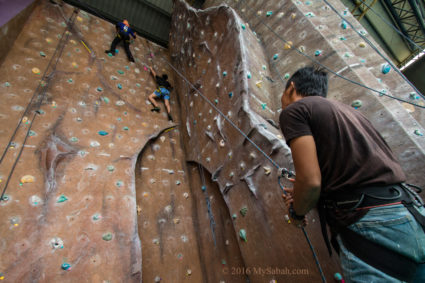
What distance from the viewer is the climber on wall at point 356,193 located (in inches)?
22.5

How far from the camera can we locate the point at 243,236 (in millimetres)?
1629

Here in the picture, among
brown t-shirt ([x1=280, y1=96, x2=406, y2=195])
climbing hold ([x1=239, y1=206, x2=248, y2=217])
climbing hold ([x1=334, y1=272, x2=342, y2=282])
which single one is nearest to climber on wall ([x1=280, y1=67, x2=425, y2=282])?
brown t-shirt ([x1=280, y1=96, x2=406, y2=195])

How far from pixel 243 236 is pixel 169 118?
217 centimetres

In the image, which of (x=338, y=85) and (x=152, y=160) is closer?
(x=338, y=85)

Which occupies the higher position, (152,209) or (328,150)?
(328,150)

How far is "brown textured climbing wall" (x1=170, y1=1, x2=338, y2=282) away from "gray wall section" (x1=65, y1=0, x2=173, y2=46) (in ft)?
7.61

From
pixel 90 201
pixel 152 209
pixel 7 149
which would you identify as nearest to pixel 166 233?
pixel 152 209

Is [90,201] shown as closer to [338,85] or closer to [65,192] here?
[65,192]

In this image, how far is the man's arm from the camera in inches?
25.1

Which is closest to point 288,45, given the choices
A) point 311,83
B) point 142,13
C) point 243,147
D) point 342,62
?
point 342,62

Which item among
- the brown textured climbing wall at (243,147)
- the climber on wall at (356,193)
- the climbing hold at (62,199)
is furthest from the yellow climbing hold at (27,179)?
the climber on wall at (356,193)

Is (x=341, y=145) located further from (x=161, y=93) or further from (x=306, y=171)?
(x=161, y=93)

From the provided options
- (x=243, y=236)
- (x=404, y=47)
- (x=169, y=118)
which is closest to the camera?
(x=243, y=236)

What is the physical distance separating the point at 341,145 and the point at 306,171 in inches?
6.8
